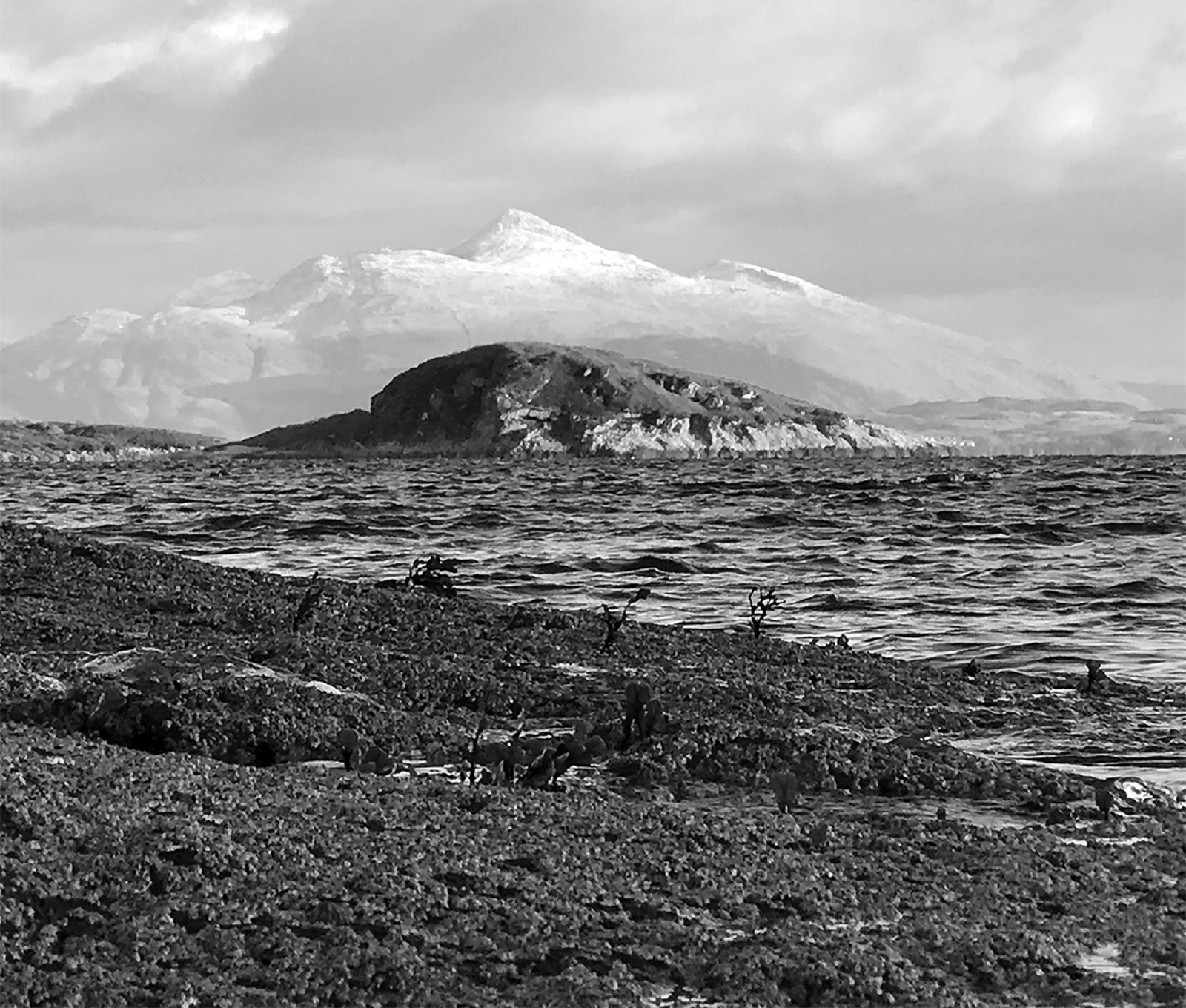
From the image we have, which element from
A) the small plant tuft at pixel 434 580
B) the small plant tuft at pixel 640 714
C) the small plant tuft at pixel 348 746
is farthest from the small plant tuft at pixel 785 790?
the small plant tuft at pixel 434 580

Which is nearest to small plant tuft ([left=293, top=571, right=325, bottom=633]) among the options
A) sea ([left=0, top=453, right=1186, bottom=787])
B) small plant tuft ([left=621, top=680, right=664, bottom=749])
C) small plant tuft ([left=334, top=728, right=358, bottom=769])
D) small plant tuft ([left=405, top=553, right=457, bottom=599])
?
small plant tuft ([left=405, top=553, right=457, bottom=599])

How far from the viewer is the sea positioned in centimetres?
2120

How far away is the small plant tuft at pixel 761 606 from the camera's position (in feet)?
62.4

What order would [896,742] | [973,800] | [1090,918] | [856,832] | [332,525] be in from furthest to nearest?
[332,525], [896,742], [973,800], [856,832], [1090,918]

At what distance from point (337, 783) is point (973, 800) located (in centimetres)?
406

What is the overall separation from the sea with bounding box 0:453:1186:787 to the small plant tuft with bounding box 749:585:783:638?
0.96 ft

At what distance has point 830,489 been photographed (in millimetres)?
79938

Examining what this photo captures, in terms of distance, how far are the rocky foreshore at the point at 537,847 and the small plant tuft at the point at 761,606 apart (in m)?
5.19

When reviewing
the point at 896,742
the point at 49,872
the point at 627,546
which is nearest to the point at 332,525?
the point at 627,546

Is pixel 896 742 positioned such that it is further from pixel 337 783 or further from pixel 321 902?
pixel 321 902

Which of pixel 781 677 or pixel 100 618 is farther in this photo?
pixel 100 618

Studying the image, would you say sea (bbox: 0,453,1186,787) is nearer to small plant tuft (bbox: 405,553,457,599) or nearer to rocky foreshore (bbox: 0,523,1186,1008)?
small plant tuft (bbox: 405,553,457,599)

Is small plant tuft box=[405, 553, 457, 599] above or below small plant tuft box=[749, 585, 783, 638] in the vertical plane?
above

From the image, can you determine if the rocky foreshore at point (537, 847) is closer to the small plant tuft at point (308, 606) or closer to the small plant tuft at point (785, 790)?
the small plant tuft at point (785, 790)
